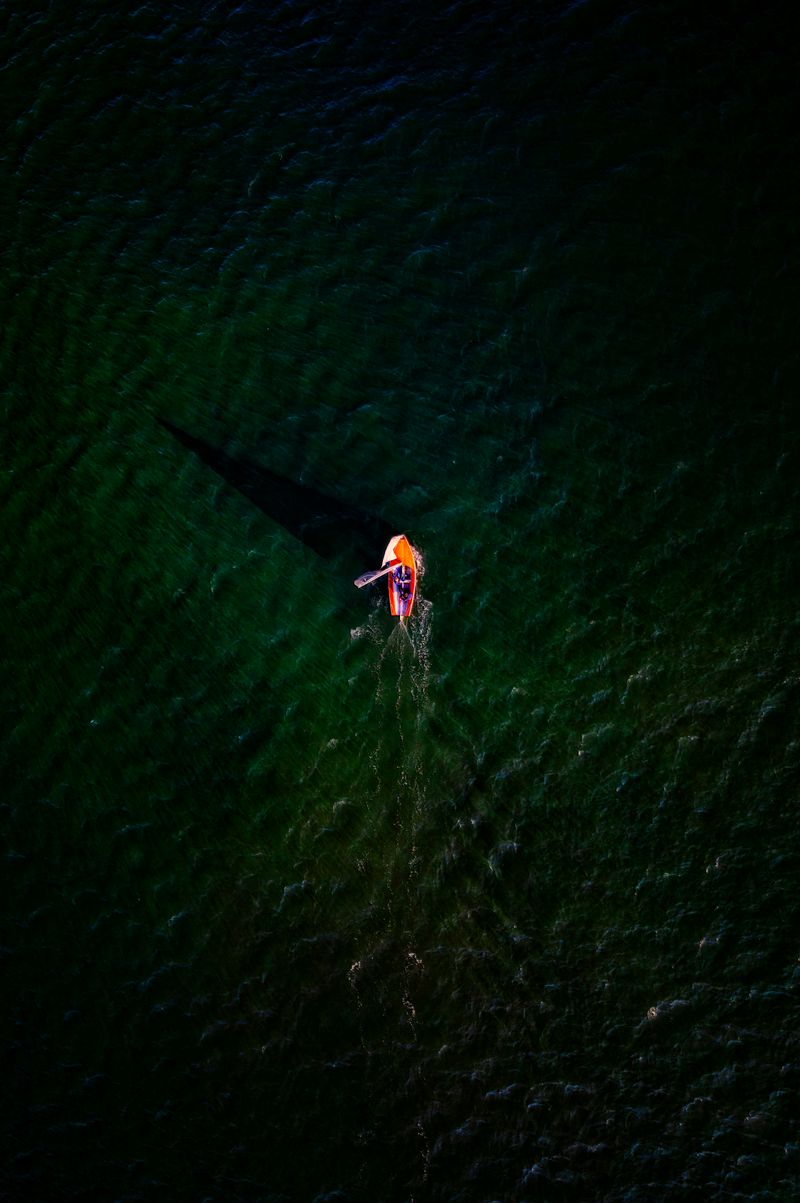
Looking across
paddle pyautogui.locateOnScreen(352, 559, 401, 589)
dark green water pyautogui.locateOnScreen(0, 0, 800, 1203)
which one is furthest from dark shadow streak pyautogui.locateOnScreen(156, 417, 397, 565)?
paddle pyautogui.locateOnScreen(352, 559, 401, 589)

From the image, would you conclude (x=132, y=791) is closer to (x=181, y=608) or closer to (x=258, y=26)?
(x=181, y=608)

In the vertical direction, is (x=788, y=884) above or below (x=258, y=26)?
below

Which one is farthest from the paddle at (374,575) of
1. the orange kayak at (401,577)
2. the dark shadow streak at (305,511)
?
the dark shadow streak at (305,511)

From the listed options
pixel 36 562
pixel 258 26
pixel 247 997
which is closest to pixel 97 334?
pixel 36 562

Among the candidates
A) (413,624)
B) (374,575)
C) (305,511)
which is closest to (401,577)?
(413,624)

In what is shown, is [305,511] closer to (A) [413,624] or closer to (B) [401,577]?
(B) [401,577]
